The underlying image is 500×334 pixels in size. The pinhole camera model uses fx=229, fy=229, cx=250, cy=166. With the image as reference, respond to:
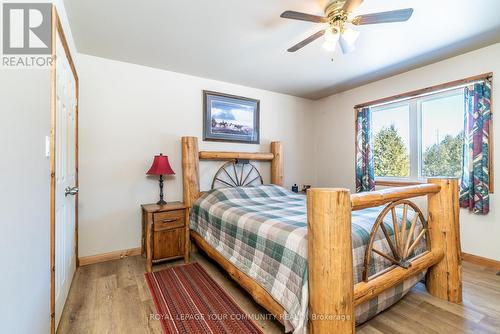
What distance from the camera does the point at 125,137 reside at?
2811 mm

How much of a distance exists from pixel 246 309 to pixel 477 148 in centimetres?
297

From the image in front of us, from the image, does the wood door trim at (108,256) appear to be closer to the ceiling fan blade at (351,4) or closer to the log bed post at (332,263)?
the log bed post at (332,263)

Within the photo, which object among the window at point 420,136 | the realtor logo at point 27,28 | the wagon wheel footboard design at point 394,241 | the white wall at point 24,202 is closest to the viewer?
the white wall at point 24,202

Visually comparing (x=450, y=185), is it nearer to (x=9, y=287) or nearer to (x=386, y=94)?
(x=386, y=94)

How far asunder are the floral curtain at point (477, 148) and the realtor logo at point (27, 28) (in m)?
3.84

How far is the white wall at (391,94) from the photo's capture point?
8.19ft

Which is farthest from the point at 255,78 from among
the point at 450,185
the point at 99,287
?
the point at 99,287

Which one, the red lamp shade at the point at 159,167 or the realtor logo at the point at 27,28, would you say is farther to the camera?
the red lamp shade at the point at 159,167

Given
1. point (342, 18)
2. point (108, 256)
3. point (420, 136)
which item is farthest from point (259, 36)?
point (108, 256)

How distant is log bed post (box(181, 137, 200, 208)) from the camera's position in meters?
2.89

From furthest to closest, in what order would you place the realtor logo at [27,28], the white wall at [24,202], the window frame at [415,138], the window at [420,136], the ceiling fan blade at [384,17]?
the window frame at [415,138], the window at [420,136], the ceiling fan blade at [384,17], the realtor logo at [27,28], the white wall at [24,202]

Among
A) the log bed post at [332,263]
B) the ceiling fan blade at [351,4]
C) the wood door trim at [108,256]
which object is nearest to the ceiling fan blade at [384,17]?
the ceiling fan blade at [351,4]

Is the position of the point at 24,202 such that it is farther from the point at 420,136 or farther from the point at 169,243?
the point at 420,136

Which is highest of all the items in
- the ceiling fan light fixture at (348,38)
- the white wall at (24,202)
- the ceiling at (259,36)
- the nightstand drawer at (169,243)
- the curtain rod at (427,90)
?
the ceiling at (259,36)
